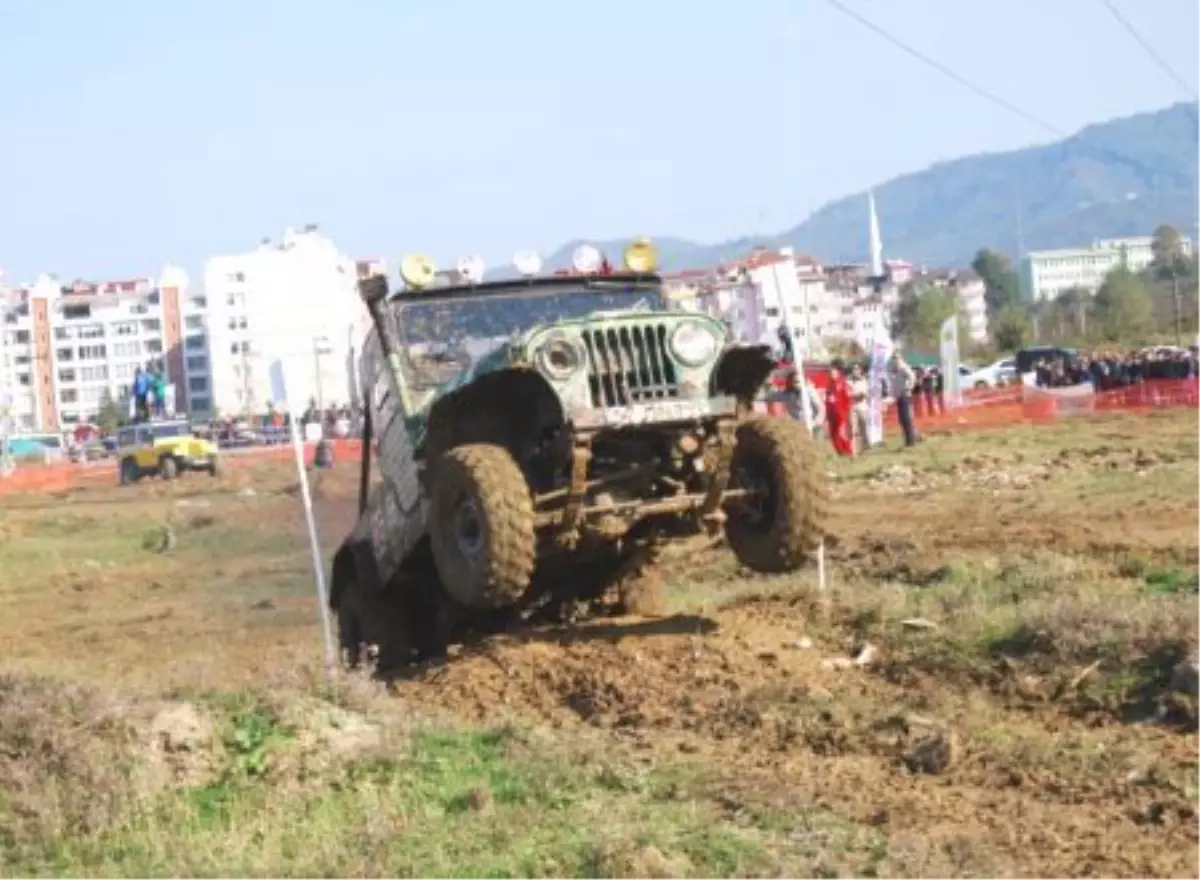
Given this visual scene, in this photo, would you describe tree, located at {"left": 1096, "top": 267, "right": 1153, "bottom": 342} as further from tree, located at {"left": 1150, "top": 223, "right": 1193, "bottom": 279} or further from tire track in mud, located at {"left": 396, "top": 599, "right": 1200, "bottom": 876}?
tire track in mud, located at {"left": 396, "top": 599, "right": 1200, "bottom": 876}

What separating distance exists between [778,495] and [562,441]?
4.13 ft

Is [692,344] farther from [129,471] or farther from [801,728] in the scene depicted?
[129,471]

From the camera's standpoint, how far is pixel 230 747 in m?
7.31

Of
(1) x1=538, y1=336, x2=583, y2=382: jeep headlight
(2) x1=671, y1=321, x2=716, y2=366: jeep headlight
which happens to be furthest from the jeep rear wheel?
(1) x1=538, y1=336, x2=583, y2=382: jeep headlight

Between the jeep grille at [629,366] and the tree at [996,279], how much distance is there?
565 feet

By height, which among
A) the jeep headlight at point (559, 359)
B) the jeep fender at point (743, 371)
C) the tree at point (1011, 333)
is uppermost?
the tree at point (1011, 333)

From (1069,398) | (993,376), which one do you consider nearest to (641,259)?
(1069,398)

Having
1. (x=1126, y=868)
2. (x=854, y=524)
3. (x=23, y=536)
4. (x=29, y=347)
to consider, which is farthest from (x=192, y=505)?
(x=29, y=347)

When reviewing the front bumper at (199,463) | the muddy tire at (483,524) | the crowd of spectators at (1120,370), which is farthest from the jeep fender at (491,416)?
the front bumper at (199,463)

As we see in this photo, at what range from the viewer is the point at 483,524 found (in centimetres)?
915

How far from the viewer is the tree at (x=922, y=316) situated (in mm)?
127062

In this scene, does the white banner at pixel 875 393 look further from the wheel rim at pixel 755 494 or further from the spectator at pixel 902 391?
the wheel rim at pixel 755 494

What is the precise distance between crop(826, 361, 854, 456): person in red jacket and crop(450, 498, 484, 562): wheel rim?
61.9 feet

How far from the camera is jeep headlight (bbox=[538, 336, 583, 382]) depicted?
9.32 metres
